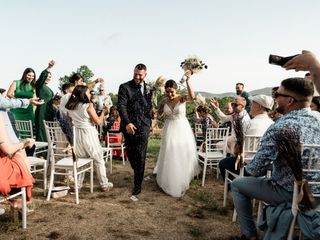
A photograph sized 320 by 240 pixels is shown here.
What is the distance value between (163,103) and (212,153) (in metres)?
1.41

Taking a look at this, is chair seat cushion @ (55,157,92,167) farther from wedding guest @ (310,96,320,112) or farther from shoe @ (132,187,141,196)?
wedding guest @ (310,96,320,112)

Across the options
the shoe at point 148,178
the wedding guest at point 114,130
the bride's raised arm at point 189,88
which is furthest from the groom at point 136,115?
the wedding guest at point 114,130

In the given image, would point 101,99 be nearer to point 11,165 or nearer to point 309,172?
point 11,165

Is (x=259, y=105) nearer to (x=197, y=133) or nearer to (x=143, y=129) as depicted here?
(x=143, y=129)

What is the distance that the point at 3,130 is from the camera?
3.27m

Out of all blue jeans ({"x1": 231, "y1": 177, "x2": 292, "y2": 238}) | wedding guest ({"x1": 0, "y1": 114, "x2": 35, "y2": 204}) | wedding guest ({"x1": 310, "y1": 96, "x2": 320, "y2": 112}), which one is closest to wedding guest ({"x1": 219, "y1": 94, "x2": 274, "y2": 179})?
wedding guest ({"x1": 310, "y1": 96, "x2": 320, "y2": 112})

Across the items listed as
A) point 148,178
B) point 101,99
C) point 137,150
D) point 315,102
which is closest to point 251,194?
point 315,102

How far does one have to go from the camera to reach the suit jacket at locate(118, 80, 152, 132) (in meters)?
5.19

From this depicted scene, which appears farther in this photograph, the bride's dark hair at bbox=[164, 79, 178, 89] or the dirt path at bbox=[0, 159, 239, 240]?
the bride's dark hair at bbox=[164, 79, 178, 89]

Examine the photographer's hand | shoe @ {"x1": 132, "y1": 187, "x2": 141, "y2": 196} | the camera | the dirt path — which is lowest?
the dirt path

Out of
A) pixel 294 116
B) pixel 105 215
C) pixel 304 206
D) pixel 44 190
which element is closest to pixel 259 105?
pixel 294 116

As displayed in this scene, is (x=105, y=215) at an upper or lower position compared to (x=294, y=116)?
lower

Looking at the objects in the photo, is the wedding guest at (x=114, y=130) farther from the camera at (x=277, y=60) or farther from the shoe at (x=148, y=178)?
the camera at (x=277, y=60)

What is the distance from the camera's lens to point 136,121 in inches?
207
